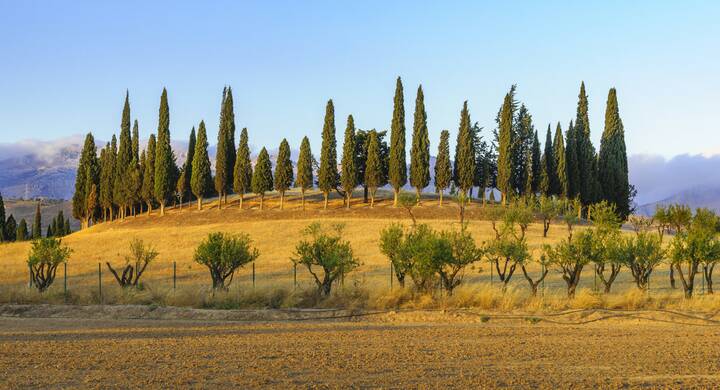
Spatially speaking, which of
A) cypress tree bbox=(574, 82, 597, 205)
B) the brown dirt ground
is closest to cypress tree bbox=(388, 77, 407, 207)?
cypress tree bbox=(574, 82, 597, 205)

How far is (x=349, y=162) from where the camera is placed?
67.7 m

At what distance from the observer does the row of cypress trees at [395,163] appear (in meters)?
67.6

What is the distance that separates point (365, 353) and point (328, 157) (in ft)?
184

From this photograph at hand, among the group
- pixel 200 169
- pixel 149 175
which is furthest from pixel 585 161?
pixel 149 175

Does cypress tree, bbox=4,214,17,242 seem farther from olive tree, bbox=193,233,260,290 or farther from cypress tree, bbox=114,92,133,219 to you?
olive tree, bbox=193,233,260,290

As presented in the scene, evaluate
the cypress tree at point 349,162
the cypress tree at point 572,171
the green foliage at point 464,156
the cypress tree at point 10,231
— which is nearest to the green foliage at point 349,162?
the cypress tree at point 349,162

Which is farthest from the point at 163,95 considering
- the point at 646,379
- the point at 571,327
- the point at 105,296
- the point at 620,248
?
the point at 646,379

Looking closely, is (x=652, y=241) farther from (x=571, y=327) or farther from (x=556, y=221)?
(x=556, y=221)

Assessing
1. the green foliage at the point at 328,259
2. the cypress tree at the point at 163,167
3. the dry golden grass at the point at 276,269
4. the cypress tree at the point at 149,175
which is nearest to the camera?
the dry golden grass at the point at 276,269

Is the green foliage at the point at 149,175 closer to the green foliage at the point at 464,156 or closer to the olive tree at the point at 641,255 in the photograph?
the green foliage at the point at 464,156

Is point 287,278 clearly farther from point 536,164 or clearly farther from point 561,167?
point 536,164

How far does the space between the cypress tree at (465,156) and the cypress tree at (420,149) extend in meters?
3.15

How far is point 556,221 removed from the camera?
64312 mm

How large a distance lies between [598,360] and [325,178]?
56.5 metres
